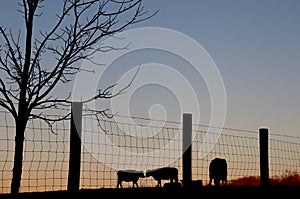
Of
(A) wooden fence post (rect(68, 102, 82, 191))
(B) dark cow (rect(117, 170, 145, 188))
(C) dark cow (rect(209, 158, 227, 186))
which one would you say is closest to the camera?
(A) wooden fence post (rect(68, 102, 82, 191))

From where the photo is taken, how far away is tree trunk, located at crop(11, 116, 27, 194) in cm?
834

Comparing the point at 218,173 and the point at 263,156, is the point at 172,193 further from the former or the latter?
the point at 218,173

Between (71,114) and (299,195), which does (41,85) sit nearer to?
(71,114)

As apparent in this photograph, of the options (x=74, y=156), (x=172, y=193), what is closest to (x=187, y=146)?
(x=172, y=193)

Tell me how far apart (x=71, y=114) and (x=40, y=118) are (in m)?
0.80

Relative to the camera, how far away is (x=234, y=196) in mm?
A: 9500

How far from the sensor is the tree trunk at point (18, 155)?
8336mm

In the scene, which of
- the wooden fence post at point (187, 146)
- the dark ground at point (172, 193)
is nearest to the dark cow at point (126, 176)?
the wooden fence post at point (187, 146)

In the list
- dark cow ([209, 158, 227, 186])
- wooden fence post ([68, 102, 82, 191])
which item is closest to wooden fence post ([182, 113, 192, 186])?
wooden fence post ([68, 102, 82, 191])

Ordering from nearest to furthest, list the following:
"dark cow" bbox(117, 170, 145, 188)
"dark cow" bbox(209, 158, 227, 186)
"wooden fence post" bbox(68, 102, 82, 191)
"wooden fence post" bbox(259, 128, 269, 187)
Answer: "wooden fence post" bbox(68, 102, 82, 191) → "wooden fence post" bbox(259, 128, 269, 187) → "dark cow" bbox(117, 170, 145, 188) → "dark cow" bbox(209, 158, 227, 186)

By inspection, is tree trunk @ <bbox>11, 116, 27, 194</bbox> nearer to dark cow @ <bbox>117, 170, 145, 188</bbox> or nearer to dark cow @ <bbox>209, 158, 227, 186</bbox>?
dark cow @ <bbox>117, 170, 145, 188</bbox>

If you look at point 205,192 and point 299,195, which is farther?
point 299,195

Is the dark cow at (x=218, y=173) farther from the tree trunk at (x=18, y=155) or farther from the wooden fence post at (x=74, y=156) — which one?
the tree trunk at (x=18, y=155)

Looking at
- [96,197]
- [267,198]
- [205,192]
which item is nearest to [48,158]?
[96,197]
